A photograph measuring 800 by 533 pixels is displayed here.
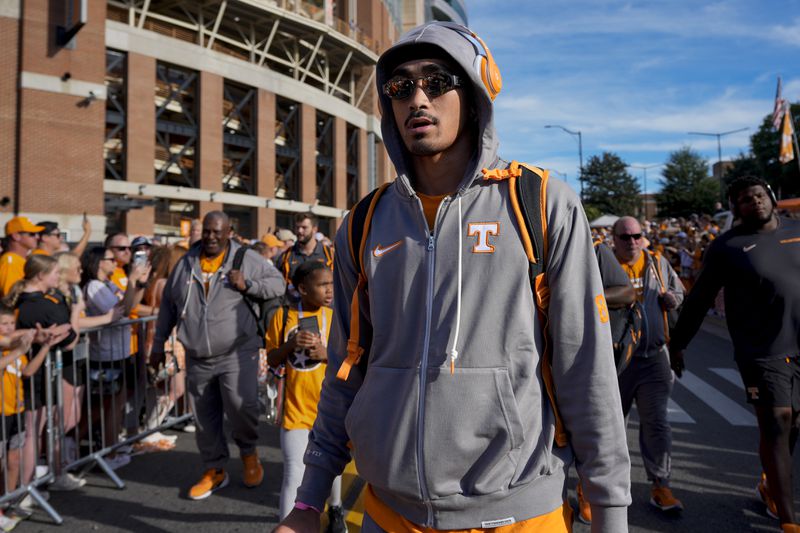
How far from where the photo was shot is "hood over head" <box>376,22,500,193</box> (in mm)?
1760

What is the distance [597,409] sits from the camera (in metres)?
1.54

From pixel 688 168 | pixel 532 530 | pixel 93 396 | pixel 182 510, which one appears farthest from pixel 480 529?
pixel 688 168

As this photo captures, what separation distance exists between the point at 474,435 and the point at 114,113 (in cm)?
3413

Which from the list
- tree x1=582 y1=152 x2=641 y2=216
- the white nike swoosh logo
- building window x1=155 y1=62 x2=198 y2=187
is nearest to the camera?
the white nike swoosh logo

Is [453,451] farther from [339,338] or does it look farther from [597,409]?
[339,338]

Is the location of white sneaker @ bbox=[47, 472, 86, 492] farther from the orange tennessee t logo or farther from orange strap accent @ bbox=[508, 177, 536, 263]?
orange strap accent @ bbox=[508, 177, 536, 263]

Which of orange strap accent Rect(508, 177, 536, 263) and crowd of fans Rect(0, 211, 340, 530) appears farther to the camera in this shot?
crowd of fans Rect(0, 211, 340, 530)

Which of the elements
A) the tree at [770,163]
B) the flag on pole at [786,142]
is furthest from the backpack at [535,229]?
the tree at [770,163]

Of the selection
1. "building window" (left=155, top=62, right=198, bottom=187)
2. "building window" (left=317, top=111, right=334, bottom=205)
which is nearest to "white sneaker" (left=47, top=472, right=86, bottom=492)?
"building window" (left=155, top=62, right=198, bottom=187)

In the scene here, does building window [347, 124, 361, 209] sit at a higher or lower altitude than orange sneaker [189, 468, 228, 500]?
higher

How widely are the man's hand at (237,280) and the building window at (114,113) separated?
29041 millimetres

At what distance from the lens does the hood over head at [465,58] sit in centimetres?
176

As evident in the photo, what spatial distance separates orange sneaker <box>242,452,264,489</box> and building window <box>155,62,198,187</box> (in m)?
31.0

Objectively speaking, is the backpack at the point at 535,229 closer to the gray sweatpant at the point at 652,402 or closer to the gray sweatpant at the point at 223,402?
the gray sweatpant at the point at 652,402
